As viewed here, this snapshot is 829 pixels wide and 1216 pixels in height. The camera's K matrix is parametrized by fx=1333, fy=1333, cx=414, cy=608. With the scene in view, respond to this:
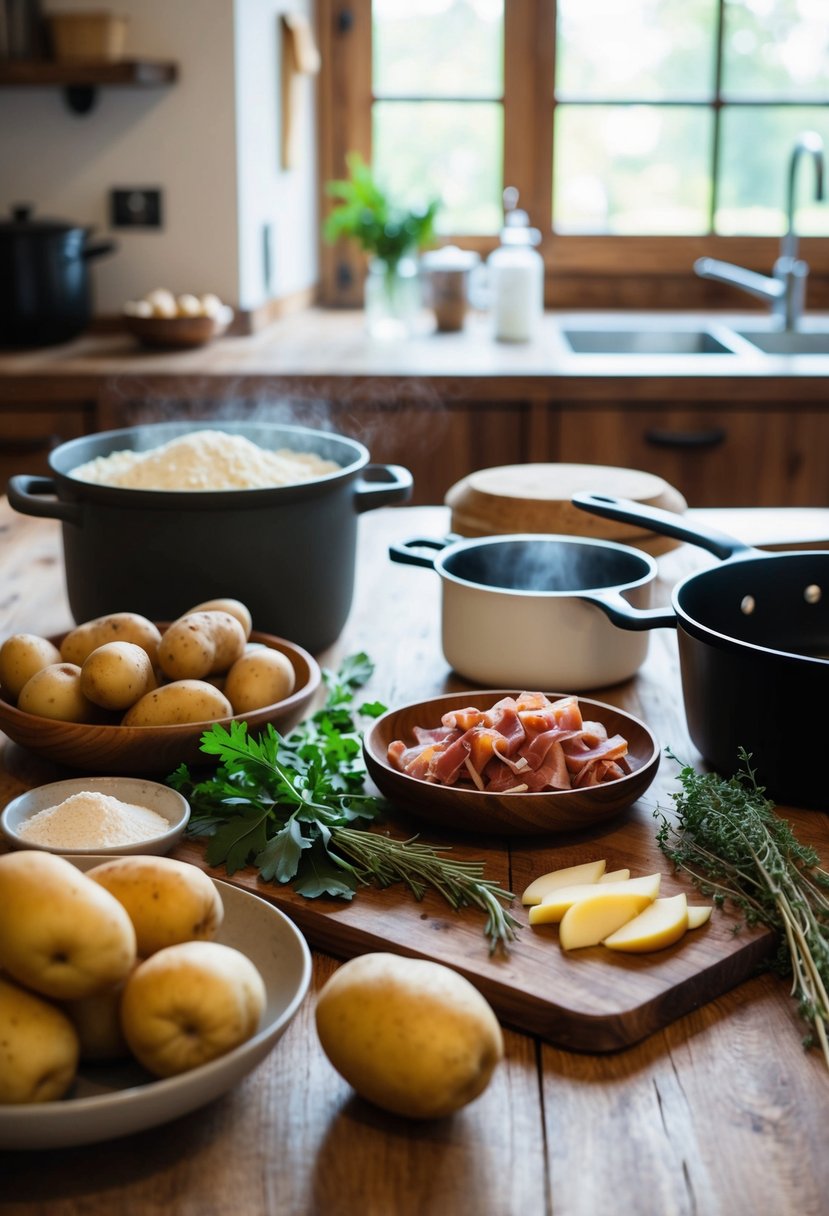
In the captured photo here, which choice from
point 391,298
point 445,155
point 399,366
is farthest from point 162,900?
point 445,155

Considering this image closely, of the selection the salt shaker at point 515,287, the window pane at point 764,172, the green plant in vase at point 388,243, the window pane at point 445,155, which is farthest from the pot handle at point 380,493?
the window pane at point 764,172

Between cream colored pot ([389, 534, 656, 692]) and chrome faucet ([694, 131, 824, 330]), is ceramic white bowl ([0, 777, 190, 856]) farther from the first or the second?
chrome faucet ([694, 131, 824, 330])

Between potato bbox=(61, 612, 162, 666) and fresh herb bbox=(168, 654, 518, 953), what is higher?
potato bbox=(61, 612, 162, 666)

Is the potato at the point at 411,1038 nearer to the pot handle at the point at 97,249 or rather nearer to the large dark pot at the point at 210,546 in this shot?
the large dark pot at the point at 210,546

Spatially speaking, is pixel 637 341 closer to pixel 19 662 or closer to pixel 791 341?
pixel 791 341

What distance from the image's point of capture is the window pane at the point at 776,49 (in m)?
3.66

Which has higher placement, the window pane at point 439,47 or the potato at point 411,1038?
the window pane at point 439,47

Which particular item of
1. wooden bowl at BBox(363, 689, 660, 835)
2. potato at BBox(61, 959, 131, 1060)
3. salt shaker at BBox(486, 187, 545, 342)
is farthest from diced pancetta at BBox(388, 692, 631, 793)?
salt shaker at BBox(486, 187, 545, 342)

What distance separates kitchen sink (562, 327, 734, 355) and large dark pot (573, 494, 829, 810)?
229 cm

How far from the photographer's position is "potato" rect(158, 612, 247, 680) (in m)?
1.15

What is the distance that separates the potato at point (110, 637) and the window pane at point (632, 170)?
2993 mm

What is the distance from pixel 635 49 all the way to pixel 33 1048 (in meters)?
3.63

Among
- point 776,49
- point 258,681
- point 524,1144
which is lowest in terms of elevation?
point 524,1144

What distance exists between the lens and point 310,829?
3.24 ft
